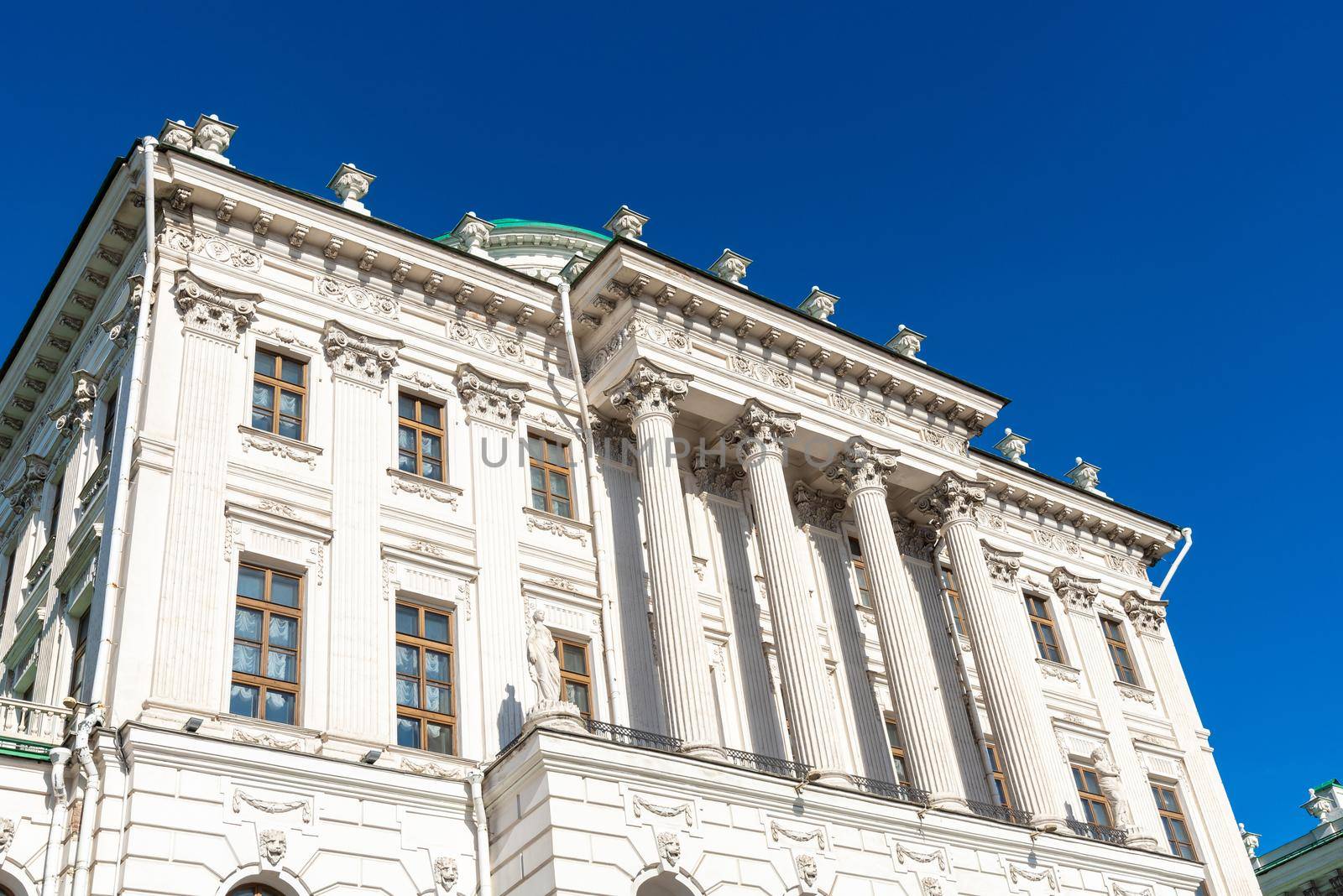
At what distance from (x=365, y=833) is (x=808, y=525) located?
41.3ft

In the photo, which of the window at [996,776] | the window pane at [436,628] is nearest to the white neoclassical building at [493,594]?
the window pane at [436,628]

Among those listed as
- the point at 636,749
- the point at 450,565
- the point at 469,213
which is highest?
the point at 469,213

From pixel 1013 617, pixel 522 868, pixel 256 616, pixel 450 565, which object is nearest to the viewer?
pixel 522 868

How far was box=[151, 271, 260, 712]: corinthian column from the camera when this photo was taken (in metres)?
18.1

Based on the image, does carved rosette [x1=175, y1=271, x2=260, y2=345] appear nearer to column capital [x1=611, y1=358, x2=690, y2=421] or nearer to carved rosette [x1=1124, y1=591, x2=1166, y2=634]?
column capital [x1=611, y1=358, x2=690, y2=421]

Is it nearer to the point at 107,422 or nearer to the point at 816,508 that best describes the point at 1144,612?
the point at 816,508

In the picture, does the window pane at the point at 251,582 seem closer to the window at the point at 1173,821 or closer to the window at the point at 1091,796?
the window at the point at 1091,796

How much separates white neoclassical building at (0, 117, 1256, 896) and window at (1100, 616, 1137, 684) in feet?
7.22

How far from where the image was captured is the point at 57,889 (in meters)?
16.1

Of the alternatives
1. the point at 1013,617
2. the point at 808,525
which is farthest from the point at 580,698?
the point at 1013,617

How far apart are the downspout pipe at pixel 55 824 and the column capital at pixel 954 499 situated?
17413 millimetres

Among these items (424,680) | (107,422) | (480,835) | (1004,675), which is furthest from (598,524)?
(107,422)

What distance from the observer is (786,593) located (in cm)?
2323

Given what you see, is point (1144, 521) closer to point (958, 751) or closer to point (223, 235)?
point (958, 751)
